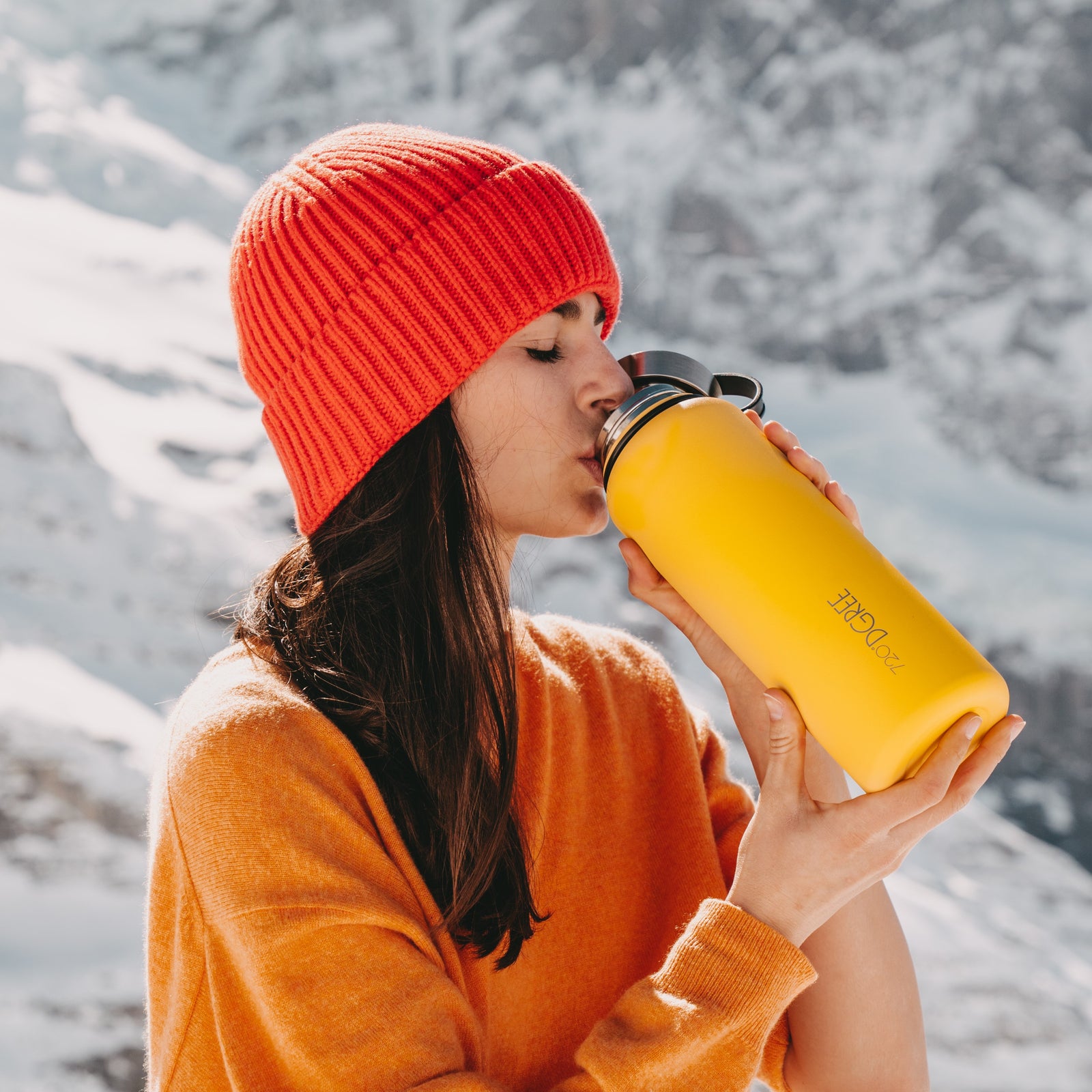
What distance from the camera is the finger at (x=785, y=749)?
48 cm

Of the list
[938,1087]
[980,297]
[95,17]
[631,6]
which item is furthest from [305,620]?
[95,17]

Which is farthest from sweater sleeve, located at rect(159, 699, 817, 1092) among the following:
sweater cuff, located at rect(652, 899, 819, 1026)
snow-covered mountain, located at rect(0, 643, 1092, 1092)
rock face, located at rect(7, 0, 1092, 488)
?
rock face, located at rect(7, 0, 1092, 488)

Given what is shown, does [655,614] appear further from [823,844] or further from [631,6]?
[631,6]

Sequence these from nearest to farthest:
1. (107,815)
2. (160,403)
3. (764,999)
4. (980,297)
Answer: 1. (764,999)
2. (107,815)
3. (160,403)
4. (980,297)

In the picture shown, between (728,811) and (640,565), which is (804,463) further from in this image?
(728,811)

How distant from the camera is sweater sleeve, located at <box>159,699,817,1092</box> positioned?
0.45 m

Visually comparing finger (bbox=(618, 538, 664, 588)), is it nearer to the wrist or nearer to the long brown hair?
the long brown hair

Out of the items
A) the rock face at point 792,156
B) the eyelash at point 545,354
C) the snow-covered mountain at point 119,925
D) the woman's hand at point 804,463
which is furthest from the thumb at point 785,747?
the rock face at point 792,156

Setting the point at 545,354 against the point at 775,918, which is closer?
the point at 775,918

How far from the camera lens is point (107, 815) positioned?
4.01 ft

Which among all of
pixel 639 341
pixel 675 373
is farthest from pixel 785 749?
pixel 639 341

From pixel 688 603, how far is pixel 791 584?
108 millimetres

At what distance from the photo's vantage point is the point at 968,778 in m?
0.47

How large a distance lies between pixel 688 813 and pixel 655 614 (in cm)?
131
